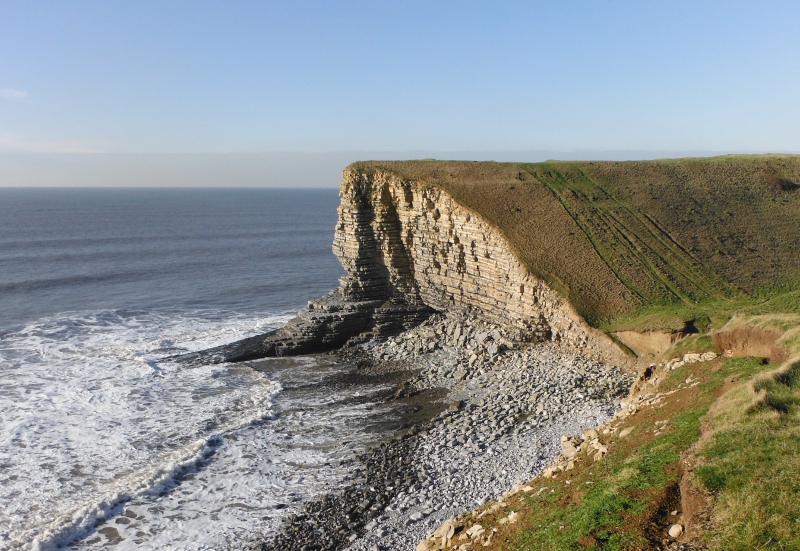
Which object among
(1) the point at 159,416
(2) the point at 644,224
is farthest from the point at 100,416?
(2) the point at 644,224

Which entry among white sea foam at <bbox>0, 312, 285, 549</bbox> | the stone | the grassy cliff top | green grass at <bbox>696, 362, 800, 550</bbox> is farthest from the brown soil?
white sea foam at <bbox>0, 312, 285, 549</bbox>

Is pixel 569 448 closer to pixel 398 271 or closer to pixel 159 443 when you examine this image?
pixel 159 443

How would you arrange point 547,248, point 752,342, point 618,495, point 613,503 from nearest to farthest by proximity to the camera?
point 613,503 < point 618,495 < point 752,342 < point 547,248

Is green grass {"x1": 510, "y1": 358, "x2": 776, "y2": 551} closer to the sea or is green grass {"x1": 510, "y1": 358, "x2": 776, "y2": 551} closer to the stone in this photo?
the stone

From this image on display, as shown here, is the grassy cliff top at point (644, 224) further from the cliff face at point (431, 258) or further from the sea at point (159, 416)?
the sea at point (159, 416)

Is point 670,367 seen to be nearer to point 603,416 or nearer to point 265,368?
point 603,416

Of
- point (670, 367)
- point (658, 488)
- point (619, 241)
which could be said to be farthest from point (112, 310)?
point (658, 488)
